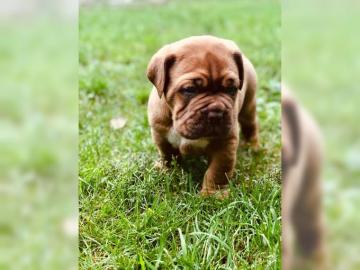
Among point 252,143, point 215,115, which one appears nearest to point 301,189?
point 215,115

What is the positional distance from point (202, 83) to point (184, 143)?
197 millimetres

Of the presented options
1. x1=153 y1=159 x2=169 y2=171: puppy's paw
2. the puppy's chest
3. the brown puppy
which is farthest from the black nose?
x1=153 y1=159 x2=169 y2=171: puppy's paw

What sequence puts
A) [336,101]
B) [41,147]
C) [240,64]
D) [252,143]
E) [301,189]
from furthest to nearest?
[252,143] → [240,64] → [41,147] → [301,189] → [336,101]

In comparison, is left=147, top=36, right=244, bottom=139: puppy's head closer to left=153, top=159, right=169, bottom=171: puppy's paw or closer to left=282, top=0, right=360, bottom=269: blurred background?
left=153, top=159, right=169, bottom=171: puppy's paw

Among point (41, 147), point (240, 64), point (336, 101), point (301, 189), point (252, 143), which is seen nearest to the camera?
point (336, 101)

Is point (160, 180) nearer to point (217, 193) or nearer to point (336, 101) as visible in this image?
point (217, 193)

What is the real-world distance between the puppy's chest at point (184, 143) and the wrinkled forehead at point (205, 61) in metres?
0.17

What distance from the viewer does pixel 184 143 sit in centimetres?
141

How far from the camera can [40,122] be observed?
4.03 ft

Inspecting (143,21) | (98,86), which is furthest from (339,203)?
(143,21)

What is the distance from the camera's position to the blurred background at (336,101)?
0.84m

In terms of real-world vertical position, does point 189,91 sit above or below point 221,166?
above

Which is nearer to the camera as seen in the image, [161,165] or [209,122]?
[209,122]

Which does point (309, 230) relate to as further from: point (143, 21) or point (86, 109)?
point (143, 21)
